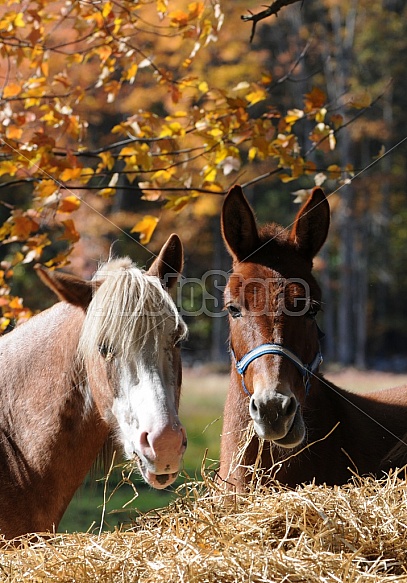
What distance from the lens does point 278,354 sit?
3.86m

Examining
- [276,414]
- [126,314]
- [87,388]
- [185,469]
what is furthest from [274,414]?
[185,469]

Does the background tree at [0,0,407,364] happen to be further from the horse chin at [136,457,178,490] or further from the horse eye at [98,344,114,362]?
the horse chin at [136,457,178,490]

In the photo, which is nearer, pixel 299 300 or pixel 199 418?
pixel 299 300

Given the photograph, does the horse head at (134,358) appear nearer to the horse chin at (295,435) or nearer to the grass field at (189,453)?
the grass field at (189,453)

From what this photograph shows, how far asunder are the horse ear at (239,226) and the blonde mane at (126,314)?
30.0 inches

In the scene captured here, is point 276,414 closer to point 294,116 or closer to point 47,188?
point 47,188

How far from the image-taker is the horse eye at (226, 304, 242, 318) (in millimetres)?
4164

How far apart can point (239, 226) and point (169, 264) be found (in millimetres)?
583

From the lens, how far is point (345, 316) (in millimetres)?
25281

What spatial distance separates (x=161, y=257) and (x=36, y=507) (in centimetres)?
143

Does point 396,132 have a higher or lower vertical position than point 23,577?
higher

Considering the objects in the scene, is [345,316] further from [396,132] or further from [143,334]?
[143,334]

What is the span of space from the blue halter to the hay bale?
92 centimetres

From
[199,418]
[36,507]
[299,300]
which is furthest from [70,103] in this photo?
[199,418]
